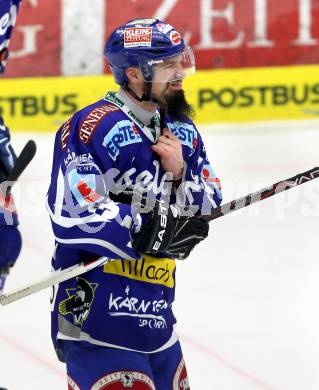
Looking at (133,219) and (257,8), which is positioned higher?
(133,219)

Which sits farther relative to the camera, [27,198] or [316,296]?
[27,198]

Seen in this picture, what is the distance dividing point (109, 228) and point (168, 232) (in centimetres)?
14

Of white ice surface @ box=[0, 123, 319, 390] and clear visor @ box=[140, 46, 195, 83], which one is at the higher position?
clear visor @ box=[140, 46, 195, 83]

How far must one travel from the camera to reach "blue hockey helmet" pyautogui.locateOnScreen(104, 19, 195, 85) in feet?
8.30

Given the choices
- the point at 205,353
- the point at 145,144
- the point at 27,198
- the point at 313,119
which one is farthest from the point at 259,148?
the point at 145,144

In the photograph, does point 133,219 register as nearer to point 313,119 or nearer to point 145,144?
point 145,144

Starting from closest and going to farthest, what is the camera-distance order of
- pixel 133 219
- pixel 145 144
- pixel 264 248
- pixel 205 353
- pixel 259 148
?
pixel 133 219
pixel 145 144
pixel 205 353
pixel 264 248
pixel 259 148

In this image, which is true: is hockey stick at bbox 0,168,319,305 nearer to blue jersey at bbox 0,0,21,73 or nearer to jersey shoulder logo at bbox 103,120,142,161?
jersey shoulder logo at bbox 103,120,142,161

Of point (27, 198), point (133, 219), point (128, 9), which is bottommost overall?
point (27, 198)

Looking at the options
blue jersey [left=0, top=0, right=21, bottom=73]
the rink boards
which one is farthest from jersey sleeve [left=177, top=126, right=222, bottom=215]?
the rink boards

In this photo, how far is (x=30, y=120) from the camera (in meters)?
5.83

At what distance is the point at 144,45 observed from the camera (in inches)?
99.6

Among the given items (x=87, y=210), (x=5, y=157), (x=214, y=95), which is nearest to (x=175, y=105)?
(x=87, y=210)

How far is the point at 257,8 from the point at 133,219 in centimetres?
362
